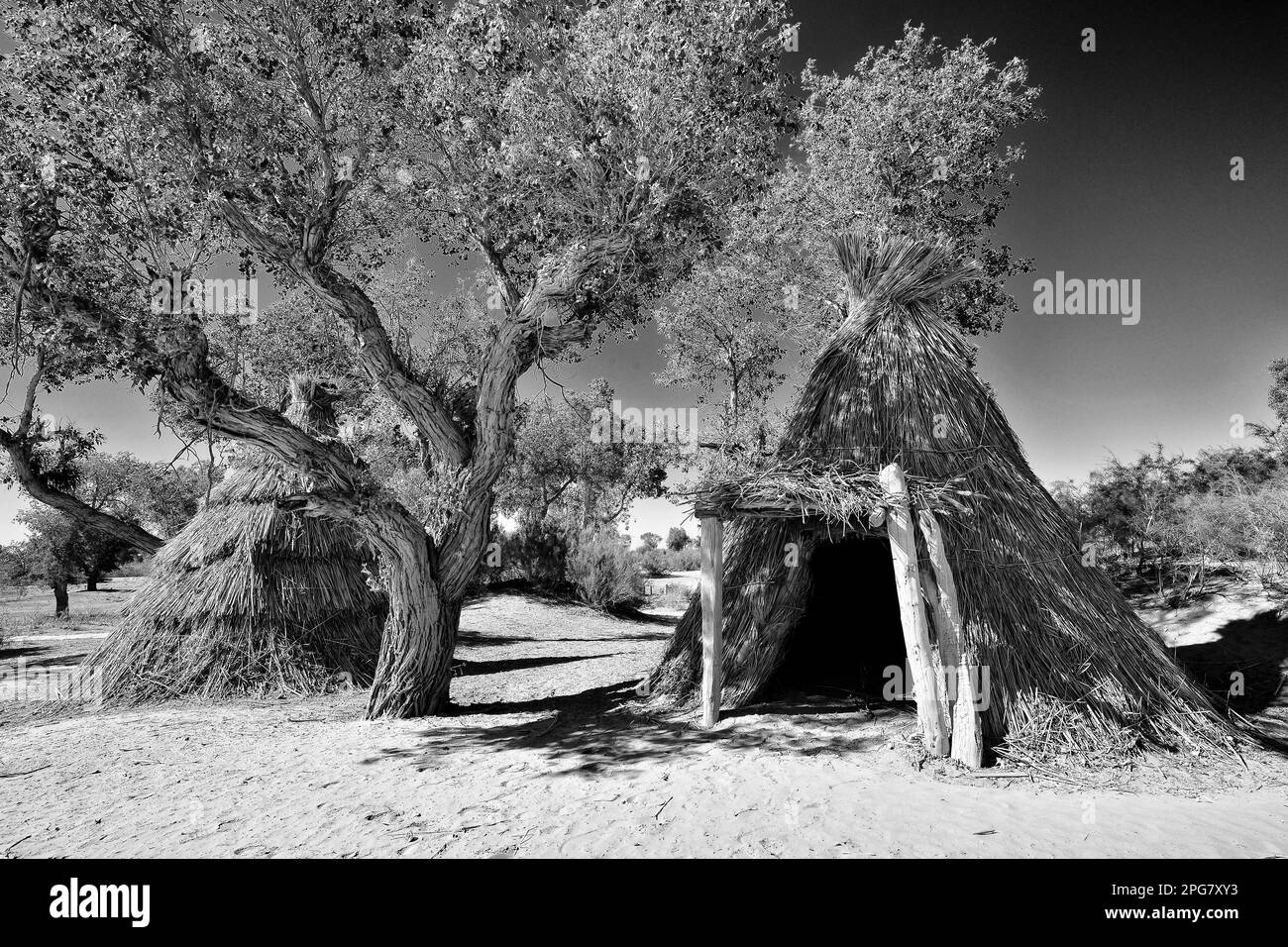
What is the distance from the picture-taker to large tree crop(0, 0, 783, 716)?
569 cm

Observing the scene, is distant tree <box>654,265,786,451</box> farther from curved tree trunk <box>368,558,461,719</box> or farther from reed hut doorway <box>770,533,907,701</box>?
curved tree trunk <box>368,558,461,719</box>

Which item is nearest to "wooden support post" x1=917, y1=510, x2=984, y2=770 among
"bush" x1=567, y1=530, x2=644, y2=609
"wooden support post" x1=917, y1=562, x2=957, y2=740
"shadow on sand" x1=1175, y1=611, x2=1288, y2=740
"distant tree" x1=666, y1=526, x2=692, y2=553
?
"wooden support post" x1=917, y1=562, x2=957, y2=740

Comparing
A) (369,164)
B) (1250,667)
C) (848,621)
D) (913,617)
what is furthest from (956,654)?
(369,164)

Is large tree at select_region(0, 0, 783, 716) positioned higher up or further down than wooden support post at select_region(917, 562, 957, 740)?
higher up

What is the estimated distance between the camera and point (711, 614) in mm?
6355

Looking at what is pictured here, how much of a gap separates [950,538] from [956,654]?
117 centimetres

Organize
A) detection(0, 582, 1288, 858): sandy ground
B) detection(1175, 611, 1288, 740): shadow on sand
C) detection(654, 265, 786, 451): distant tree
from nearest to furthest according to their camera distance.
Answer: detection(0, 582, 1288, 858): sandy ground < detection(1175, 611, 1288, 740): shadow on sand < detection(654, 265, 786, 451): distant tree

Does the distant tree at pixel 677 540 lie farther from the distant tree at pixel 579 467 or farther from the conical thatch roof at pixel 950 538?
the conical thatch roof at pixel 950 538

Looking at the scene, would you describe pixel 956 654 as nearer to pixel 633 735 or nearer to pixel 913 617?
pixel 913 617

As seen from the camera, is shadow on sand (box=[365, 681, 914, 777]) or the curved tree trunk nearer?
shadow on sand (box=[365, 681, 914, 777])

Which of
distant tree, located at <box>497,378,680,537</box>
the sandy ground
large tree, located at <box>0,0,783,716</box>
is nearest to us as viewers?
the sandy ground

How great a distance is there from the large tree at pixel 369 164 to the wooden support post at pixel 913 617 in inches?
154

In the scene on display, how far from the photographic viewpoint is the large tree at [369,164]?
569cm

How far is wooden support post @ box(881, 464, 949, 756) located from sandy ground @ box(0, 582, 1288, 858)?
335 millimetres
